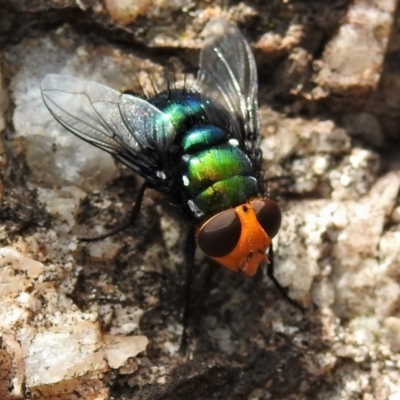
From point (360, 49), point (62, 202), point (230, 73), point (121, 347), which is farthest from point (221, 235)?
point (360, 49)

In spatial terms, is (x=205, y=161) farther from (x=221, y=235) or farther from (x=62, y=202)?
(x=62, y=202)

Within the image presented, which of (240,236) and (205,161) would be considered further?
(205,161)

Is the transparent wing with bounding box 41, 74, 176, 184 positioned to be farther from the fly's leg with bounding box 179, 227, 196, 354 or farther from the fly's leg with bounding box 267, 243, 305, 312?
the fly's leg with bounding box 267, 243, 305, 312

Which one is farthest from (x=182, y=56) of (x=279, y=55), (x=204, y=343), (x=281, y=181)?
(x=204, y=343)

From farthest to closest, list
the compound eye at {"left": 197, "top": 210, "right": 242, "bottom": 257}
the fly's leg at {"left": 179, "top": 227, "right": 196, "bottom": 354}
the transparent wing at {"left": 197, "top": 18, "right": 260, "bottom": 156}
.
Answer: the transparent wing at {"left": 197, "top": 18, "right": 260, "bottom": 156} → the fly's leg at {"left": 179, "top": 227, "right": 196, "bottom": 354} → the compound eye at {"left": 197, "top": 210, "right": 242, "bottom": 257}

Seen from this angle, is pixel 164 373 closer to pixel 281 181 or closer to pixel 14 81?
pixel 281 181

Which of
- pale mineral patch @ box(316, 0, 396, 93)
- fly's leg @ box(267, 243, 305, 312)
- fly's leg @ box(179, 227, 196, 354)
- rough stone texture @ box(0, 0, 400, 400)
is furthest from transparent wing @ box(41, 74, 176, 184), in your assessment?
pale mineral patch @ box(316, 0, 396, 93)
